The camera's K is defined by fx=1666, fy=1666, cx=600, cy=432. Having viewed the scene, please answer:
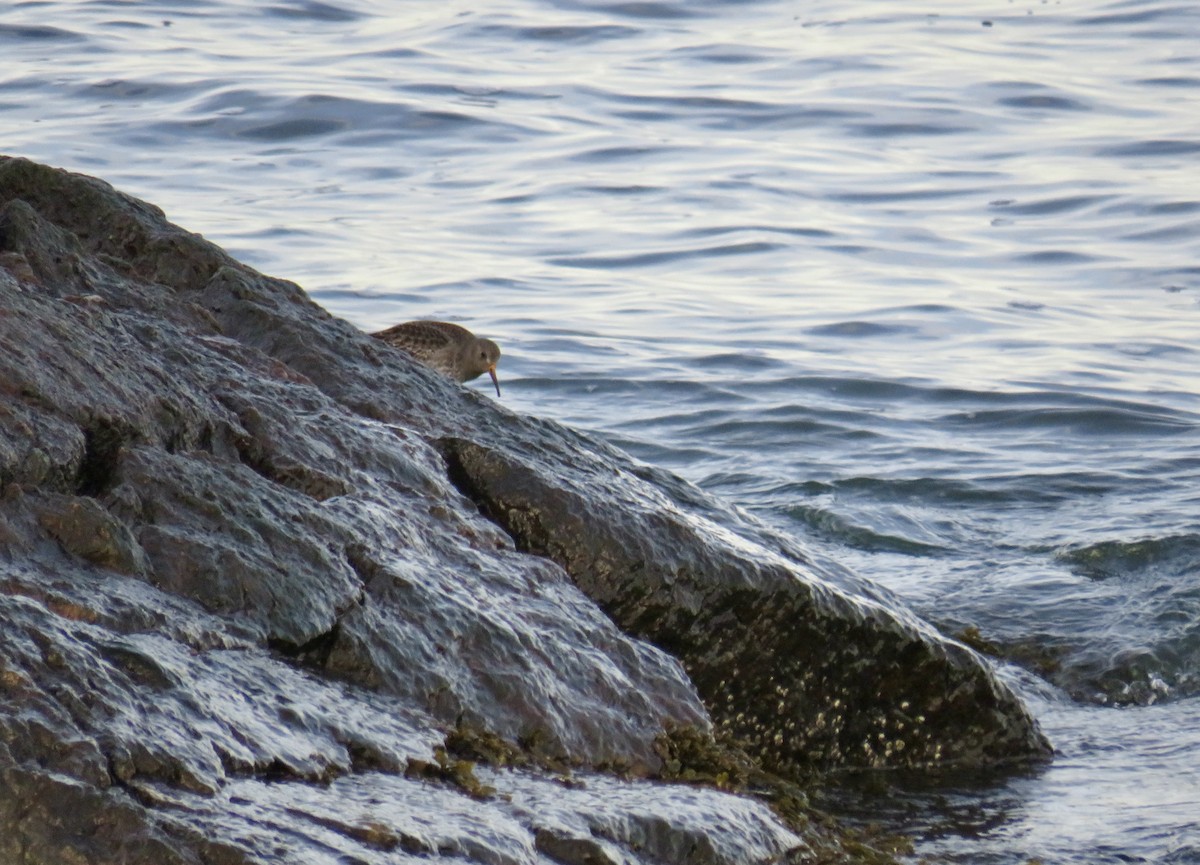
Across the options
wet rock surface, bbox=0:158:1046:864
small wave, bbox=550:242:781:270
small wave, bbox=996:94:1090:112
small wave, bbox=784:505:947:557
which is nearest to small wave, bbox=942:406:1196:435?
small wave, bbox=784:505:947:557

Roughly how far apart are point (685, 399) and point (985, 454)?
1883mm

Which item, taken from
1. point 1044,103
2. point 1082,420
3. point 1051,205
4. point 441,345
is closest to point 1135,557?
point 1082,420

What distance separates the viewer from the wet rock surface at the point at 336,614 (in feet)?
8.14

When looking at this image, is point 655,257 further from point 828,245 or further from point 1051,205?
point 1051,205

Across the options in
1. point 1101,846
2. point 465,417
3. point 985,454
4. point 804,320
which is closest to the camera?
point 1101,846

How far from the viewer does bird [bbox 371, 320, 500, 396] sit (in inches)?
304

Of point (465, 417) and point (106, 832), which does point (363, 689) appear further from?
point (465, 417)

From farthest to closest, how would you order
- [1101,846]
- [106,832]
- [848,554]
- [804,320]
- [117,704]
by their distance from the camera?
[804,320] → [848,554] → [1101,846] → [117,704] → [106,832]

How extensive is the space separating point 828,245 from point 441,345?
6177mm

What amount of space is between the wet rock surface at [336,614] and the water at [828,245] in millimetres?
509

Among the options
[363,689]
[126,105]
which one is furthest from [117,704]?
[126,105]

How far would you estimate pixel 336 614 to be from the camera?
316 centimetres

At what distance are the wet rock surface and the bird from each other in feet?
9.13

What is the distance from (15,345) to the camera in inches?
126
